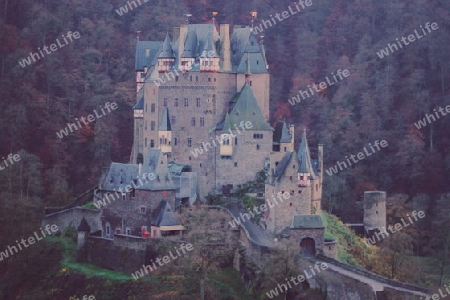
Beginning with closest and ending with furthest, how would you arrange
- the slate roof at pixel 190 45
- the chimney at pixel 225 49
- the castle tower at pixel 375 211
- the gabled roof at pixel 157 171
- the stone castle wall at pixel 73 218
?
the gabled roof at pixel 157 171 < the stone castle wall at pixel 73 218 < the slate roof at pixel 190 45 < the chimney at pixel 225 49 < the castle tower at pixel 375 211

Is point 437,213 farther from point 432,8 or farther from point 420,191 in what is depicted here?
point 432,8

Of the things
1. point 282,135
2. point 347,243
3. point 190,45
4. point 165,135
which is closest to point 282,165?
point 282,135

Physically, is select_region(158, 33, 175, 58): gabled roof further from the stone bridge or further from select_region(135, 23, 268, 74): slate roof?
the stone bridge

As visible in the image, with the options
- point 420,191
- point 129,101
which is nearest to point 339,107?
point 420,191

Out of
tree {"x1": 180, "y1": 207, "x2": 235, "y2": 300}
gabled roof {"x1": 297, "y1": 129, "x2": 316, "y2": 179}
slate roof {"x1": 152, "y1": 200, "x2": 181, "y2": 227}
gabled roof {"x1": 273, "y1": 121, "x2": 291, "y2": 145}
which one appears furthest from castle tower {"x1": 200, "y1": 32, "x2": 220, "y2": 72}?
slate roof {"x1": 152, "y1": 200, "x2": 181, "y2": 227}

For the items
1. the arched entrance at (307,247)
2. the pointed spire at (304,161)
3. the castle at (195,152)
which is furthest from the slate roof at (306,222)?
the pointed spire at (304,161)

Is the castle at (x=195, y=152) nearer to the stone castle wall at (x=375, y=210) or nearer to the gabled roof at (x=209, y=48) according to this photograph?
the gabled roof at (x=209, y=48)
